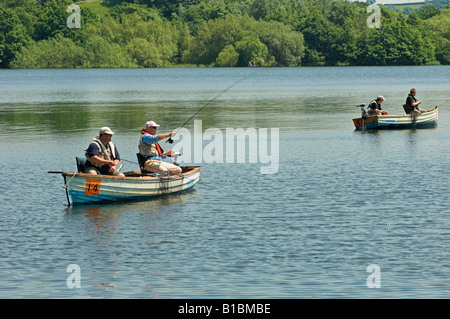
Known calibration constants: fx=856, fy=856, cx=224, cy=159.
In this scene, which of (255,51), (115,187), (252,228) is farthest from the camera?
(255,51)

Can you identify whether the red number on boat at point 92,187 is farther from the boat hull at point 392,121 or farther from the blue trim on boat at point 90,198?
the boat hull at point 392,121

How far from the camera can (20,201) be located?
2202 cm

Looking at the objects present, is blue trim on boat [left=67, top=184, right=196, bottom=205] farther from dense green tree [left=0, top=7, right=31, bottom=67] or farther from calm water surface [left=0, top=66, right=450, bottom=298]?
dense green tree [left=0, top=7, right=31, bottom=67]

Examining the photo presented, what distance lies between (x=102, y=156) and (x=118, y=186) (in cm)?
85

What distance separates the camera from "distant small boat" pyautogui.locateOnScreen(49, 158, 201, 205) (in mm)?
20656

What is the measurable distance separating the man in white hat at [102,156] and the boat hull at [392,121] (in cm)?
2068

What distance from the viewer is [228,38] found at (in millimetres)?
157250

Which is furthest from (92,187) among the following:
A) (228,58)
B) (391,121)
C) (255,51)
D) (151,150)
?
(228,58)

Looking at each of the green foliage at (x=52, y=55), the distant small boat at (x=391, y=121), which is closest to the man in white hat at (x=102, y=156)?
the distant small boat at (x=391, y=121)

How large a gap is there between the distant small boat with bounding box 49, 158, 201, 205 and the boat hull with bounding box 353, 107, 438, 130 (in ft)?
60.9

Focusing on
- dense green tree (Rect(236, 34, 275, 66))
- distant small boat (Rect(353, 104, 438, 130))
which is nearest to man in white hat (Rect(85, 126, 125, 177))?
distant small boat (Rect(353, 104, 438, 130))

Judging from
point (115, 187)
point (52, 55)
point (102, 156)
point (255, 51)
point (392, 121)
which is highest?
point (255, 51)

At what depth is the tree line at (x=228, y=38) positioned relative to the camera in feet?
499

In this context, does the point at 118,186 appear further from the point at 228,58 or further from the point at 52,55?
the point at 52,55
